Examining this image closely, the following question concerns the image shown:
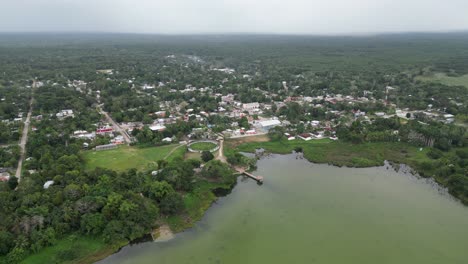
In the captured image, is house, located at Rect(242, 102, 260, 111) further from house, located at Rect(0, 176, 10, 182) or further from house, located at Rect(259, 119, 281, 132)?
house, located at Rect(0, 176, 10, 182)

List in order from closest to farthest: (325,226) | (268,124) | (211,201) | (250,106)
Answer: (325,226) < (211,201) < (268,124) < (250,106)

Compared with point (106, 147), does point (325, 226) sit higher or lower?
lower

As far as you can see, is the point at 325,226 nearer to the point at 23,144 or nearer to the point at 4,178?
the point at 4,178

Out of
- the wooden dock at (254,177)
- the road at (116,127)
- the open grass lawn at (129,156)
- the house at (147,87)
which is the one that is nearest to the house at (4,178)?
the open grass lawn at (129,156)

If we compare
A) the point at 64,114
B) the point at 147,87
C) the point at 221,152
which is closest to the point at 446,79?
the point at 221,152

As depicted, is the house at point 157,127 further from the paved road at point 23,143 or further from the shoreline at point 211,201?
the paved road at point 23,143
